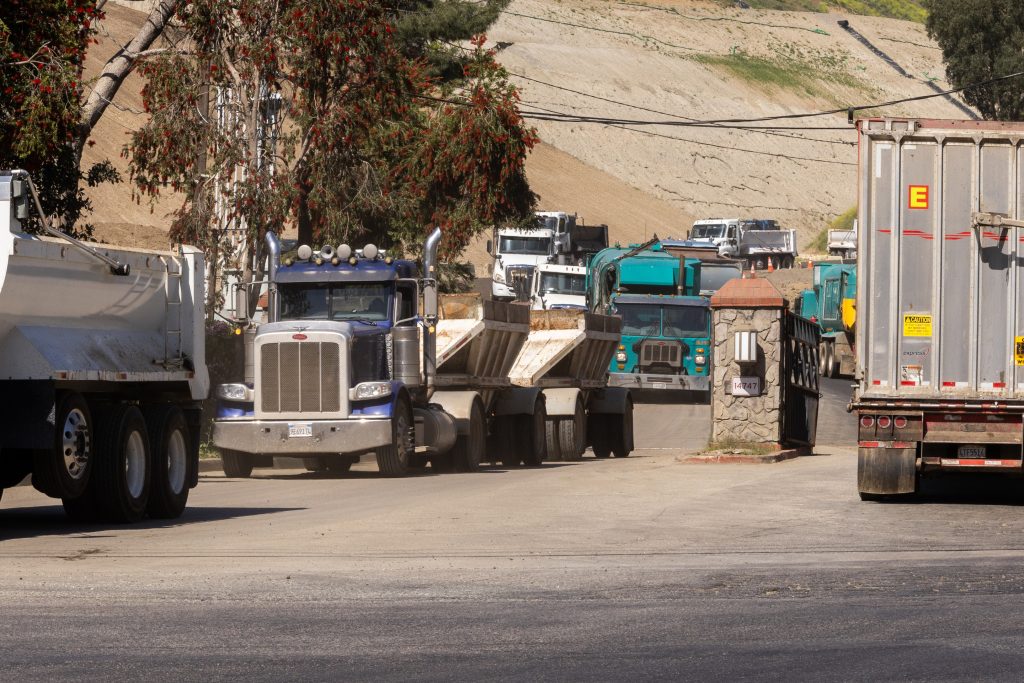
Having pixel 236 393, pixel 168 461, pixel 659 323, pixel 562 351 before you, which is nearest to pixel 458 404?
pixel 236 393

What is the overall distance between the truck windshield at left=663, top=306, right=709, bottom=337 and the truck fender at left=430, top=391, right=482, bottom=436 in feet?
54.8

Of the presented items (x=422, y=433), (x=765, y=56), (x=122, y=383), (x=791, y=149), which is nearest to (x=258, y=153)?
(x=422, y=433)

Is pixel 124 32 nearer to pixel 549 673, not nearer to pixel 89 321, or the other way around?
pixel 89 321

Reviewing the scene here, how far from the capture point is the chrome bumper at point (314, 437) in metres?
22.2

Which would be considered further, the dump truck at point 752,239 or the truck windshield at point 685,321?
the dump truck at point 752,239

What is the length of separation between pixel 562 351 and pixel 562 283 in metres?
20.5

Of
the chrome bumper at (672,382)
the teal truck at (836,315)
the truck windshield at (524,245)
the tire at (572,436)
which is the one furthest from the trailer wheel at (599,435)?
the truck windshield at (524,245)

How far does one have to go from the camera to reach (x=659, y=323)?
137 feet

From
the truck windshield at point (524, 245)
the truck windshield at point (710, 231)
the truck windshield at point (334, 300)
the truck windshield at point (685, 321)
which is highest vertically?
the truck windshield at point (710, 231)

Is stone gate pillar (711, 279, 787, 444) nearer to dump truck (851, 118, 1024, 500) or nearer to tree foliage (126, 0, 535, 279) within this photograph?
tree foliage (126, 0, 535, 279)

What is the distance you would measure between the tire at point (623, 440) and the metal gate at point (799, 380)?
3.37m

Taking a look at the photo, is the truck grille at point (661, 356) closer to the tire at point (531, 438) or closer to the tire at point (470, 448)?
the tire at point (531, 438)

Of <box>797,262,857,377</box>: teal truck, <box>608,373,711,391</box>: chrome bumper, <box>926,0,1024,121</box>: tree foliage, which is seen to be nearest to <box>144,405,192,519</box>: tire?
<box>608,373,711,391</box>: chrome bumper

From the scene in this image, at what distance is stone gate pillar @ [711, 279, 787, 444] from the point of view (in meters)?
26.6
